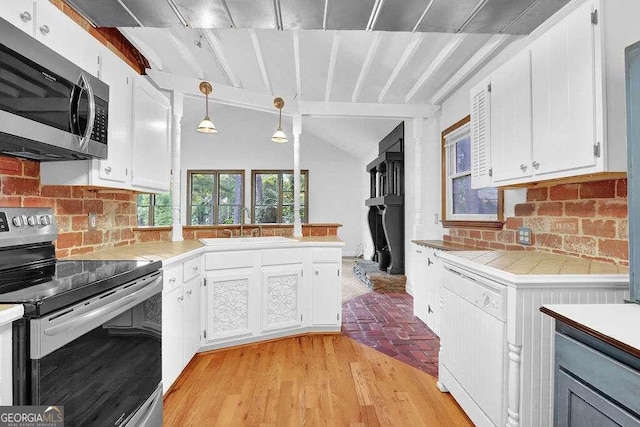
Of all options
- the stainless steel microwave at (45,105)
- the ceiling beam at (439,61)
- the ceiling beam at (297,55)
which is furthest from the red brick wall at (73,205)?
the ceiling beam at (439,61)

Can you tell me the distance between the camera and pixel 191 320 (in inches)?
98.3

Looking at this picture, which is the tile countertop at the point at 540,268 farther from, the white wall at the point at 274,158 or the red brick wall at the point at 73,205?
the white wall at the point at 274,158

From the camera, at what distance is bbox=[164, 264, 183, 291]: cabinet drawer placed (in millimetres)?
2037

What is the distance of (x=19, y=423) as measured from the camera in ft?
3.11

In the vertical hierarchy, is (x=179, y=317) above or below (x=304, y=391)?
above

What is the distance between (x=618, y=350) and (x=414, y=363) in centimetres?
194

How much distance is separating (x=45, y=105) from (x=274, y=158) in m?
7.25

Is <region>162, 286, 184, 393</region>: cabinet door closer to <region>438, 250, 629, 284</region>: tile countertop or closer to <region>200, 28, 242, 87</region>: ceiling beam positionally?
<region>438, 250, 629, 284</region>: tile countertop

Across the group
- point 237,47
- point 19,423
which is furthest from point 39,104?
point 237,47

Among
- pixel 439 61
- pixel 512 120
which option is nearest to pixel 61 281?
pixel 512 120

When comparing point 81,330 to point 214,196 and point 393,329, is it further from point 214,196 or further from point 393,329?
point 214,196

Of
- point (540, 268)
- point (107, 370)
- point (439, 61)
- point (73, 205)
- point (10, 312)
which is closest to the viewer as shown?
point (10, 312)

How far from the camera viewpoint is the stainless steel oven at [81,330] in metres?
0.97

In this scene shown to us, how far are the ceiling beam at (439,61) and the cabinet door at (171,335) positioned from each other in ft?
9.27
